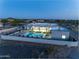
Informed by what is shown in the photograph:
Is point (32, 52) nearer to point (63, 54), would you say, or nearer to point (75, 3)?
point (63, 54)

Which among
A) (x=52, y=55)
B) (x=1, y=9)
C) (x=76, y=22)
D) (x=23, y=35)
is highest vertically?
(x=1, y=9)

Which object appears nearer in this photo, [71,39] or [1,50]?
[71,39]

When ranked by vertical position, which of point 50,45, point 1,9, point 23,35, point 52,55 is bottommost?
point 52,55

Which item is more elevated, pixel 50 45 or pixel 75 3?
pixel 75 3

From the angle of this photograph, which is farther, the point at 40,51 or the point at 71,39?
the point at 40,51

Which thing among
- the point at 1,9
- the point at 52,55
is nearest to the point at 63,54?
the point at 52,55

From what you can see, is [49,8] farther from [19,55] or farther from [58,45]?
[19,55]

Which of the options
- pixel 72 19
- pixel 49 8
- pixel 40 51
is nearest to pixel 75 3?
pixel 72 19

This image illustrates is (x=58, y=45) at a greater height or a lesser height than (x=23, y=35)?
lesser

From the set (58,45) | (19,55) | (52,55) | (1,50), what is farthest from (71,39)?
(1,50)
